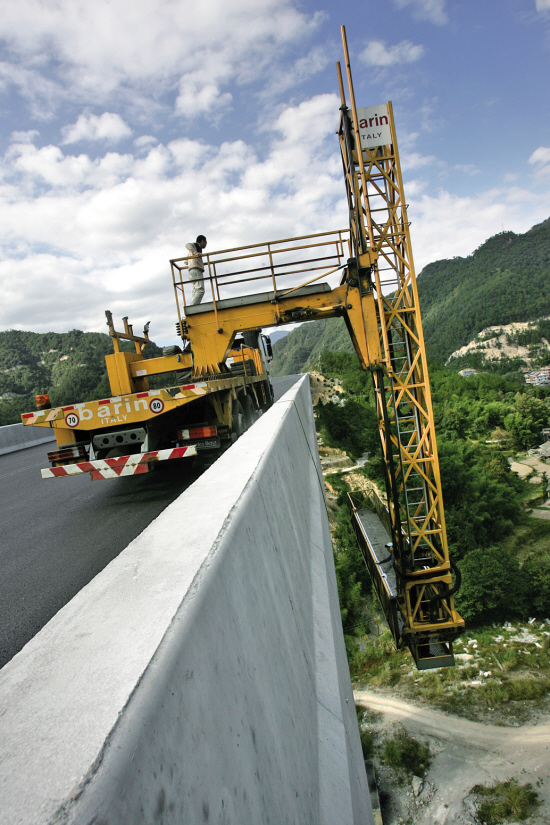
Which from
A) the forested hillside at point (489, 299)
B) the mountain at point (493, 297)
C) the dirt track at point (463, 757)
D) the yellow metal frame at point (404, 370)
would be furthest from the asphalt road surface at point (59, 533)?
the mountain at point (493, 297)

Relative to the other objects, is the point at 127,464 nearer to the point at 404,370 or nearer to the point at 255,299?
the point at 255,299

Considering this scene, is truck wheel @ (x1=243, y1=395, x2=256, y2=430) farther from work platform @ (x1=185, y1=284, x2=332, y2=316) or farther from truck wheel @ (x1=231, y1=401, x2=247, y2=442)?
work platform @ (x1=185, y1=284, x2=332, y2=316)

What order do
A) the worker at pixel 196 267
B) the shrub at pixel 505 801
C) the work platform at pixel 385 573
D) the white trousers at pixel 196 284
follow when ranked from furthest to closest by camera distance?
1. the shrub at pixel 505 801
2. the work platform at pixel 385 573
3. the white trousers at pixel 196 284
4. the worker at pixel 196 267

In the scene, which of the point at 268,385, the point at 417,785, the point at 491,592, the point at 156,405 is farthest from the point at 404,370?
the point at 491,592

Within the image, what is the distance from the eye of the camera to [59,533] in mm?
5164

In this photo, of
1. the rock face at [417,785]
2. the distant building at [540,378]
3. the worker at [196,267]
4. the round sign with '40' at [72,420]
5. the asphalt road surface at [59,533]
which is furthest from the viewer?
the distant building at [540,378]

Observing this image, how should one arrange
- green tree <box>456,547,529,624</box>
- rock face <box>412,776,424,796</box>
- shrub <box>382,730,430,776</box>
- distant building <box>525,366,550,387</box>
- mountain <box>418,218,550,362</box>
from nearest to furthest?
rock face <box>412,776,424,796</box>, shrub <box>382,730,430,776</box>, green tree <box>456,547,529,624</box>, distant building <box>525,366,550,387</box>, mountain <box>418,218,550,362</box>

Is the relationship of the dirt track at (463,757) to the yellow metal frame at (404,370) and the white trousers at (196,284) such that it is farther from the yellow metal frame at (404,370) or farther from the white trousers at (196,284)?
the white trousers at (196,284)

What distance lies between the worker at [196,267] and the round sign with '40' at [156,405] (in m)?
3.64

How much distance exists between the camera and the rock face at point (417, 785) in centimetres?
1488

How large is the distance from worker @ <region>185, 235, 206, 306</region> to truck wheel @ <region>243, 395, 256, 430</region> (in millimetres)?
2173

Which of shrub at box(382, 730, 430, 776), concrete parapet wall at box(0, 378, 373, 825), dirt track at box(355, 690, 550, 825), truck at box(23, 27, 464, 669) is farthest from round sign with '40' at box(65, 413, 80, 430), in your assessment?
shrub at box(382, 730, 430, 776)

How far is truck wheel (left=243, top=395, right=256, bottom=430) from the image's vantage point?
885 centimetres

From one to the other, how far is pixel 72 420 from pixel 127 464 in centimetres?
98
